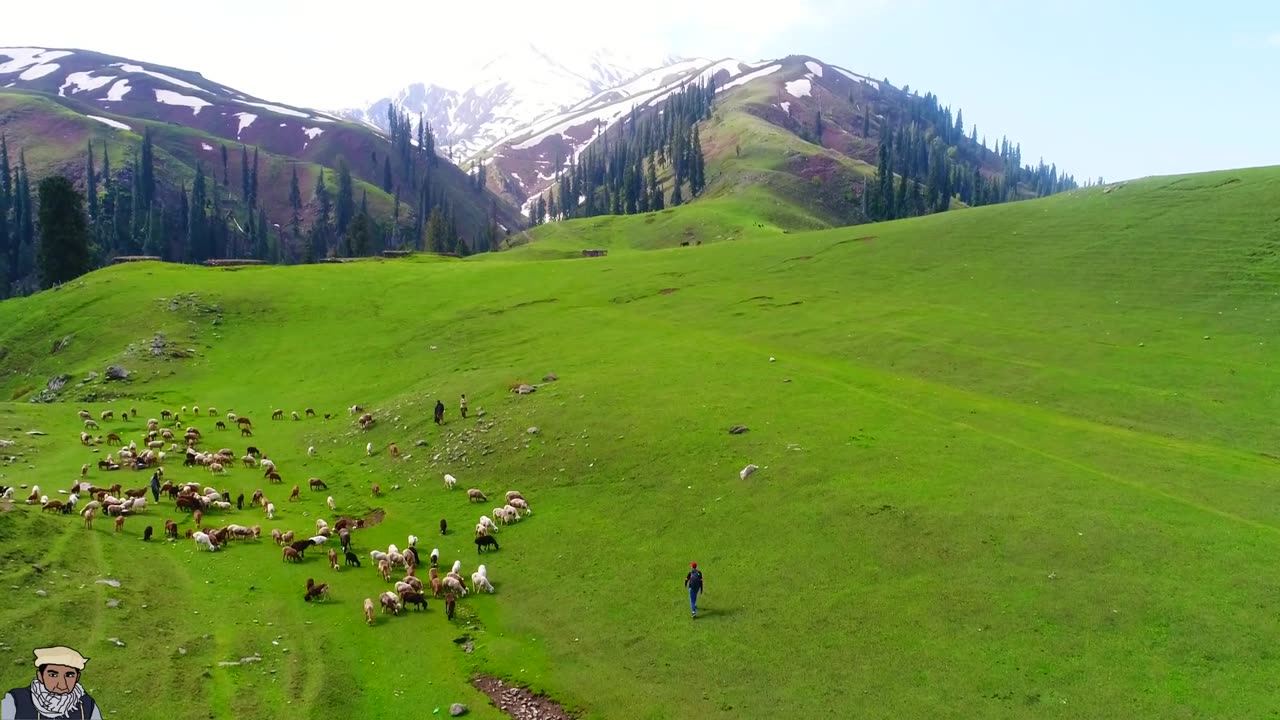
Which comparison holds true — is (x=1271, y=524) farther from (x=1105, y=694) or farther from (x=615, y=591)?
(x=615, y=591)

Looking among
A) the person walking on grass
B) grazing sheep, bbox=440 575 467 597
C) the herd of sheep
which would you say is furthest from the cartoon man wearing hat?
the person walking on grass

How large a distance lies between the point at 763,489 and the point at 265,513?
75.9ft

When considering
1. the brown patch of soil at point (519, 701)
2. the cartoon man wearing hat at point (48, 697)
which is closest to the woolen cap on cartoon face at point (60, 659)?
the cartoon man wearing hat at point (48, 697)

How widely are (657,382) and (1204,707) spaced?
31.2m

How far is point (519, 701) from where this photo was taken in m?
20.2

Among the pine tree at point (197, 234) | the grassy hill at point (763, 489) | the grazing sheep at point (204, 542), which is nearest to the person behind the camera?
the grassy hill at point (763, 489)

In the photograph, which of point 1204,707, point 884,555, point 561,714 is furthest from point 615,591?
point 1204,707

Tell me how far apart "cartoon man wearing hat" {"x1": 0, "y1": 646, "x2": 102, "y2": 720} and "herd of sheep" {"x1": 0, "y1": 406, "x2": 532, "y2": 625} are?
Answer: 12.1 metres

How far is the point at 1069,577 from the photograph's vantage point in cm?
2241

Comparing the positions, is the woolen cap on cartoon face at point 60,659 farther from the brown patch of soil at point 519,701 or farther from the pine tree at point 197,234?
the pine tree at point 197,234

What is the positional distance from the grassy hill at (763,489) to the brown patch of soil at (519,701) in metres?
0.54

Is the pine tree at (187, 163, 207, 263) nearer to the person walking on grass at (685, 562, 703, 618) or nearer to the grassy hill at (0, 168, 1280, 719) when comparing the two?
the grassy hill at (0, 168, 1280, 719)

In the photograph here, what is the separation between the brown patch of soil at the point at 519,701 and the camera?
64.5 feet

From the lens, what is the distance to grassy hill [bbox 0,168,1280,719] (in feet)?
64.4
